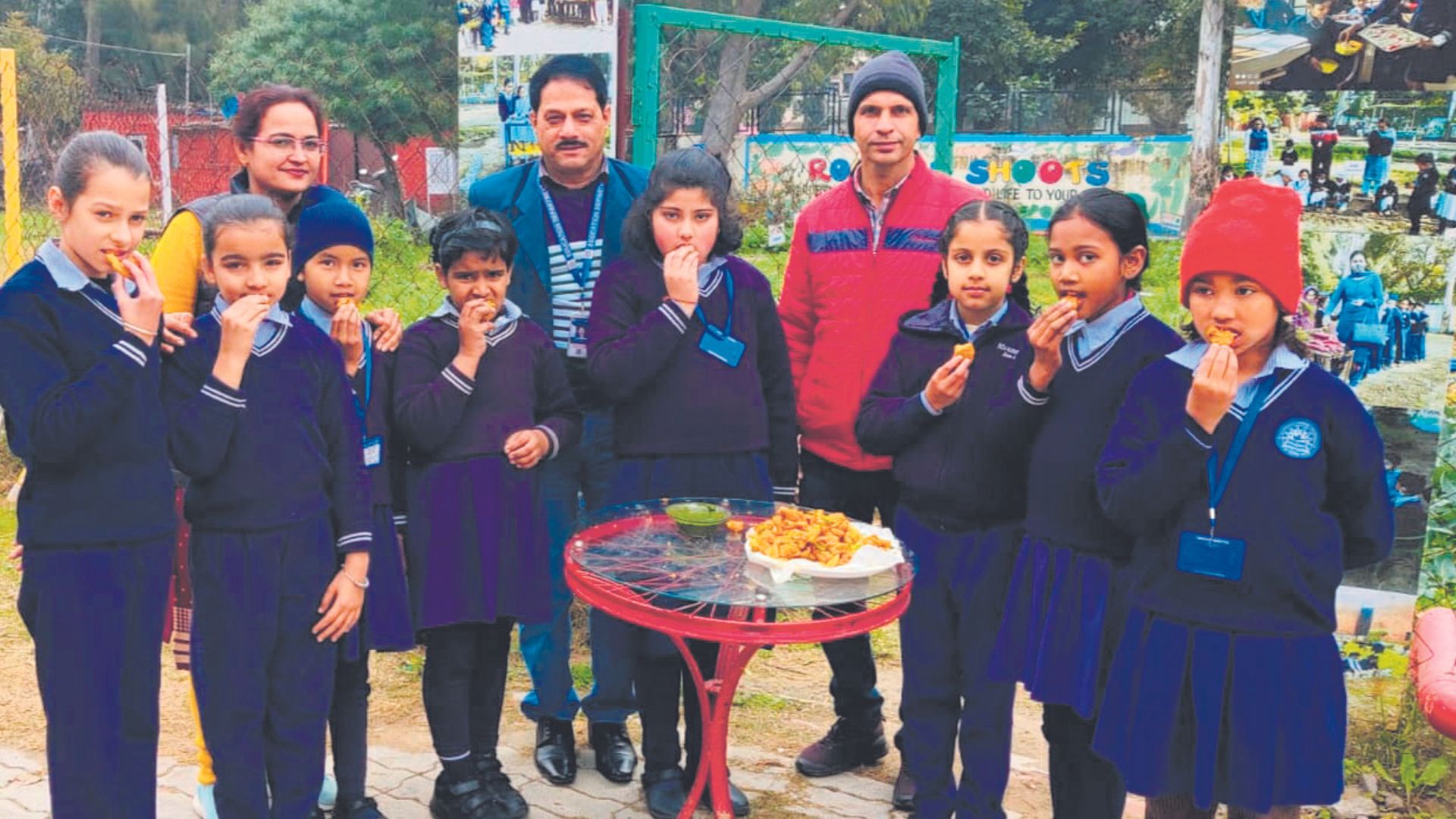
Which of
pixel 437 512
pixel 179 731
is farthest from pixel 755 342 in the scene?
pixel 179 731

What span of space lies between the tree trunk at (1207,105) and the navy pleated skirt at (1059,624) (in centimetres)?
1620

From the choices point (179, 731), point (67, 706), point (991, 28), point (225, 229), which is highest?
point (991, 28)

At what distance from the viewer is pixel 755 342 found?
345 cm

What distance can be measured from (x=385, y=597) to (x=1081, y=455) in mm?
1812

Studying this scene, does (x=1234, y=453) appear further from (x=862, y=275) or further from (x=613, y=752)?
(x=613, y=752)

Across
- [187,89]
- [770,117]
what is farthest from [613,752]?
[770,117]

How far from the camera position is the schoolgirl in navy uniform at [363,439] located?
3.10 meters

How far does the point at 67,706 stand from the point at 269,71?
2340 centimetres

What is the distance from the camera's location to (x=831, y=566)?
2.73m

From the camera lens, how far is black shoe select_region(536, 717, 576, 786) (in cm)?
377

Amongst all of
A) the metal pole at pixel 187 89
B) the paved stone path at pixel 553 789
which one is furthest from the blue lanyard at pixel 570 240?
the metal pole at pixel 187 89

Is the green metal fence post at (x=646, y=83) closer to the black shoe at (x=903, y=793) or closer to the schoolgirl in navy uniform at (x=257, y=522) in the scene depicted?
the schoolgirl in navy uniform at (x=257, y=522)

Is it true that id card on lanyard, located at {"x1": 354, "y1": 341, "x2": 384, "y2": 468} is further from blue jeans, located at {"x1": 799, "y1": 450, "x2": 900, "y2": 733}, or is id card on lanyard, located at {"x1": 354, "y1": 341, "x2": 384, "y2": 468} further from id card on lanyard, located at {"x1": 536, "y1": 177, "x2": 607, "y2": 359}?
blue jeans, located at {"x1": 799, "y1": 450, "x2": 900, "y2": 733}

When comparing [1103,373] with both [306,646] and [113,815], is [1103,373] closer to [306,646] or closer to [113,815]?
[306,646]
